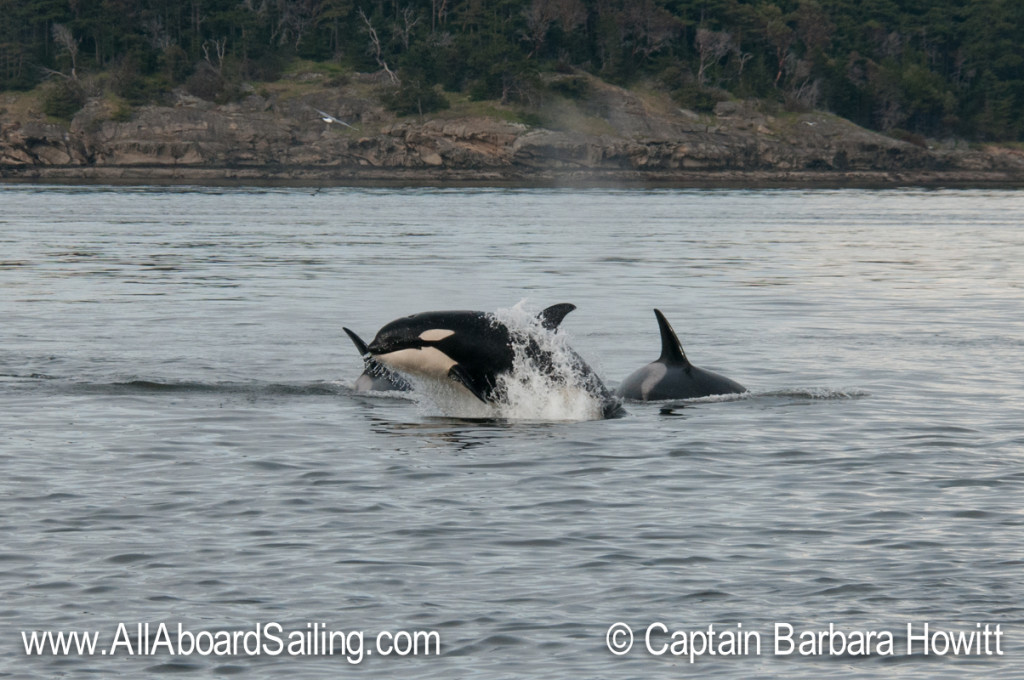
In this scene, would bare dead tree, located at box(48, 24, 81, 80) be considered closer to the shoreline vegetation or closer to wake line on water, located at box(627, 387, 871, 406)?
the shoreline vegetation

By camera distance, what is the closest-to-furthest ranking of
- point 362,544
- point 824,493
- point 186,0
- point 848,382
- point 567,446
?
point 362,544, point 824,493, point 567,446, point 848,382, point 186,0

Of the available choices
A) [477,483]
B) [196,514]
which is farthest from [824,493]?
[196,514]

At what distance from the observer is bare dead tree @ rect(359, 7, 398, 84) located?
560 feet

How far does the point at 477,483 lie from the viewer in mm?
14305

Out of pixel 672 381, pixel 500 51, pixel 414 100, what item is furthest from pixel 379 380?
pixel 500 51

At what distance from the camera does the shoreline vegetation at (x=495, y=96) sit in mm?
154625

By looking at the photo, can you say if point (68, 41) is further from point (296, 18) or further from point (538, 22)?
point (538, 22)

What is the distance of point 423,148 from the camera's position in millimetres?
156875

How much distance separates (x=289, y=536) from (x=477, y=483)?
2.69 m

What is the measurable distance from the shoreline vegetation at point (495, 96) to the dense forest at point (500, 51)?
29cm

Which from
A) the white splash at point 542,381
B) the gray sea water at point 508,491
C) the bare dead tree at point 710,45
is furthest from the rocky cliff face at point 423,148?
the white splash at point 542,381

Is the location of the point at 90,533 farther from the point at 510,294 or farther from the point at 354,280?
the point at 354,280

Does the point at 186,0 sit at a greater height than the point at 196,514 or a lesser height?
greater

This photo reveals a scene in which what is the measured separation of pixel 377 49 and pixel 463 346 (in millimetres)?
160478
